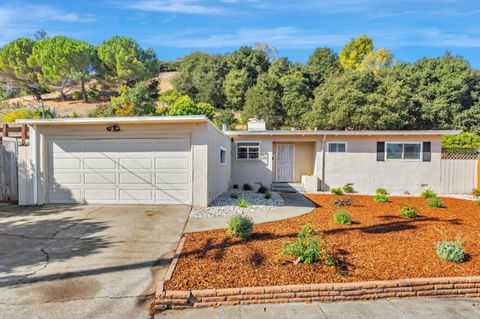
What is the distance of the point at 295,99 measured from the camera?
93.1ft

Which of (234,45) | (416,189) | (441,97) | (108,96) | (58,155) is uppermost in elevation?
(234,45)

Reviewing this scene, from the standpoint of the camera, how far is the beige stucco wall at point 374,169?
13.6m

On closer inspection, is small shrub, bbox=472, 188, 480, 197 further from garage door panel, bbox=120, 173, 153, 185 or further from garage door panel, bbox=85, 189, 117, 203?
garage door panel, bbox=85, 189, 117, 203

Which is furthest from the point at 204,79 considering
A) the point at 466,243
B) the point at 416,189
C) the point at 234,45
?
the point at 466,243

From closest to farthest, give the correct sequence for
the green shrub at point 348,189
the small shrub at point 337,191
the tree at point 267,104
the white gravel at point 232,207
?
the white gravel at point 232,207 → the small shrub at point 337,191 → the green shrub at point 348,189 → the tree at point 267,104

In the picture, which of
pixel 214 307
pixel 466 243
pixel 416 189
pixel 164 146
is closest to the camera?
pixel 214 307

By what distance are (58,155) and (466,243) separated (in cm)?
1097

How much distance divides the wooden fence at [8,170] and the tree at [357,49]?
139ft

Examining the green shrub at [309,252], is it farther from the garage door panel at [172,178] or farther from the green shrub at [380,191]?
the green shrub at [380,191]

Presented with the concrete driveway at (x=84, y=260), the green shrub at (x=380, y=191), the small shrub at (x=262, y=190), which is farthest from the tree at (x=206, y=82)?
the concrete driveway at (x=84, y=260)

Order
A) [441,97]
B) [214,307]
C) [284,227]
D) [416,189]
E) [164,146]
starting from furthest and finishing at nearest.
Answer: [441,97] → [416,189] → [164,146] → [284,227] → [214,307]

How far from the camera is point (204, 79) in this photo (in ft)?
115

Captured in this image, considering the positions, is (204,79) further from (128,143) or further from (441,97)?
(128,143)

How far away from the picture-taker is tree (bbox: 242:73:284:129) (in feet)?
93.5
